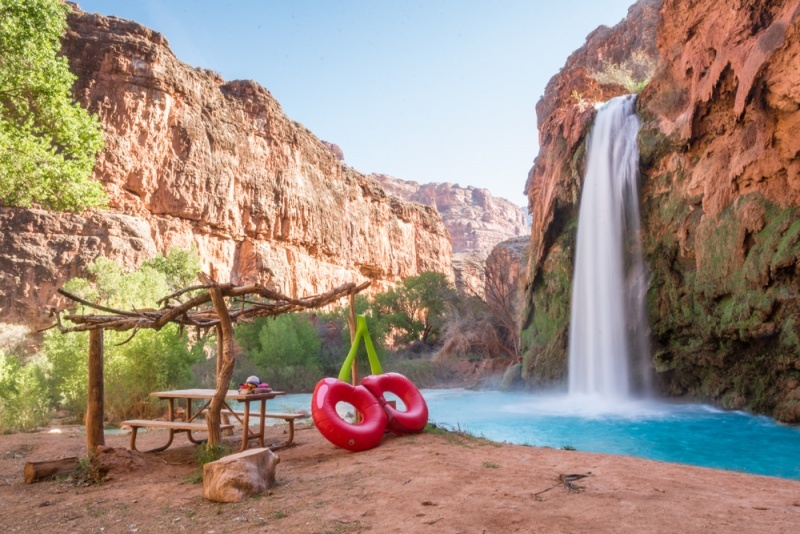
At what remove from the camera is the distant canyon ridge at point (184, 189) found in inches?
1005

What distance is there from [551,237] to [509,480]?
53.6 ft

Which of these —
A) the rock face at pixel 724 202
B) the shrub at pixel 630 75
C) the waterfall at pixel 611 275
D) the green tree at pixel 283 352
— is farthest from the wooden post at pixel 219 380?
the shrub at pixel 630 75

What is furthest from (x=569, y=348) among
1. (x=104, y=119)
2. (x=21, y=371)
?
(x=104, y=119)

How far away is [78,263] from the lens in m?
25.5

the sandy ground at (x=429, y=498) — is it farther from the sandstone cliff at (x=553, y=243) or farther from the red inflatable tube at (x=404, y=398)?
the sandstone cliff at (x=553, y=243)

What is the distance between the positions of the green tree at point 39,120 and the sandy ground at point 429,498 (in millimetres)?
4247

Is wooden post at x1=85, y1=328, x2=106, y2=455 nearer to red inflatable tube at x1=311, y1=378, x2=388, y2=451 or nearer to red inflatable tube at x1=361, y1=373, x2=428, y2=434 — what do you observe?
red inflatable tube at x1=311, y1=378, x2=388, y2=451

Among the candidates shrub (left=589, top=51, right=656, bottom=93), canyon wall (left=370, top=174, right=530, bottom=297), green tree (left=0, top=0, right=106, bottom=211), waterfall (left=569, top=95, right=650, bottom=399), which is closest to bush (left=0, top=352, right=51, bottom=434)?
green tree (left=0, top=0, right=106, bottom=211)

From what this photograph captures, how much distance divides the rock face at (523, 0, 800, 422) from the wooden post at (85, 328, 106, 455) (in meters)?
12.6

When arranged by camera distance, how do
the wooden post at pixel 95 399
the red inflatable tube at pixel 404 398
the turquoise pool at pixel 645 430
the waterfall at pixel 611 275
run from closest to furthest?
the wooden post at pixel 95 399 < the red inflatable tube at pixel 404 398 < the turquoise pool at pixel 645 430 < the waterfall at pixel 611 275

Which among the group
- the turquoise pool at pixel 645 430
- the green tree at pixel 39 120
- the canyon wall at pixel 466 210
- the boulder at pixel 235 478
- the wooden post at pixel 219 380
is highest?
the canyon wall at pixel 466 210

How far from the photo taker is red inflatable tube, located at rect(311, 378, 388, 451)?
246 inches

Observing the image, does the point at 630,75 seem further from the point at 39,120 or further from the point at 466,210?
the point at 466,210

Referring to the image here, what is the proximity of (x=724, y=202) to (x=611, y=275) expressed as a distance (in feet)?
15.3
